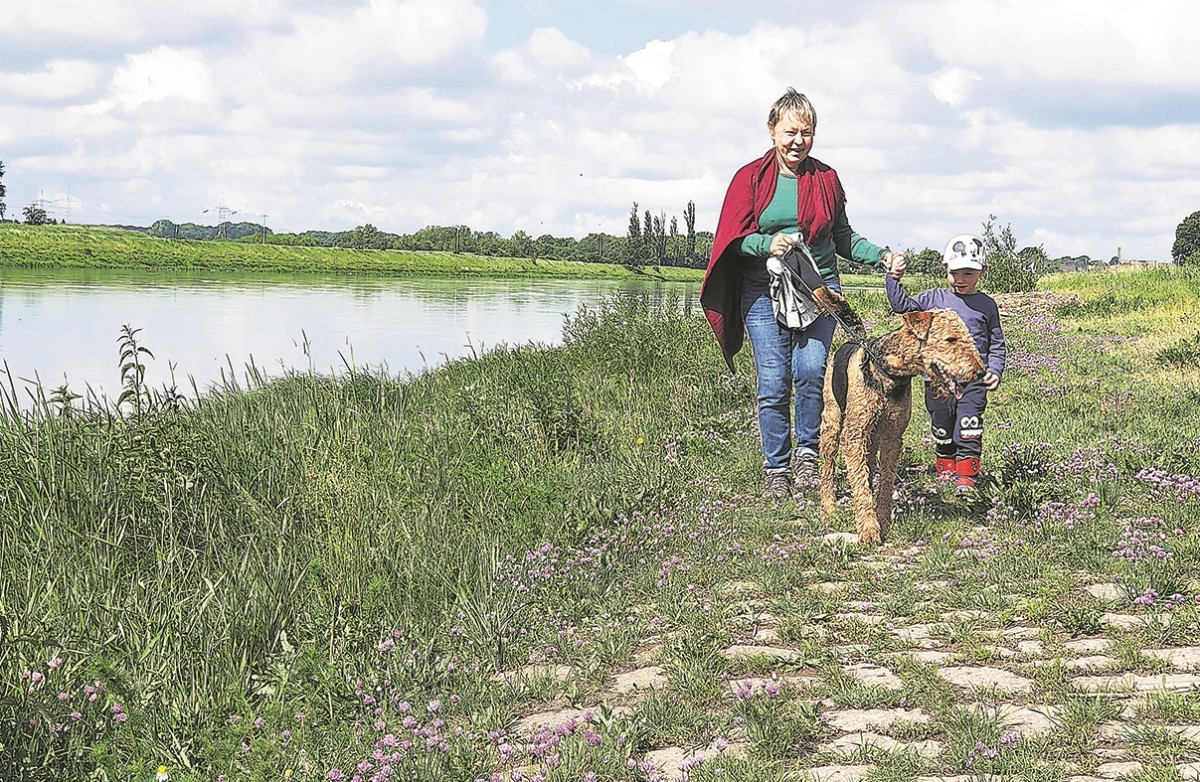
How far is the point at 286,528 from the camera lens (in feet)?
22.1

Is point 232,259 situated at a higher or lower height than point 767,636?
higher

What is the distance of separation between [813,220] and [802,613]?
114 inches

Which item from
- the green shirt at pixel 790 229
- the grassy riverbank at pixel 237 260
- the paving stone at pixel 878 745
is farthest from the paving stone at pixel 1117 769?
the grassy riverbank at pixel 237 260

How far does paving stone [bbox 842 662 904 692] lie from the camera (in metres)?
4.00

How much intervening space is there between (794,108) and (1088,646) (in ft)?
12.3

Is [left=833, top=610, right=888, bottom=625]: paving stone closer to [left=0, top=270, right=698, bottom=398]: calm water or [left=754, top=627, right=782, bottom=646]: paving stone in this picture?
[left=754, top=627, right=782, bottom=646]: paving stone

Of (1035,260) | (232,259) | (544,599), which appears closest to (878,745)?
(544,599)

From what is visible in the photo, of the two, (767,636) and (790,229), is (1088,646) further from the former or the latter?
(790,229)

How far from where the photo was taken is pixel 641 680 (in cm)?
427

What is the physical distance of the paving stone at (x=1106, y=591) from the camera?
4.94 metres

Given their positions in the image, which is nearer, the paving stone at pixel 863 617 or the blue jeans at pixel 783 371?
the paving stone at pixel 863 617

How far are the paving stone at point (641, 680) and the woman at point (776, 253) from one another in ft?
9.43

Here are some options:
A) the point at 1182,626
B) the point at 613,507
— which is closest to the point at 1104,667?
the point at 1182,626

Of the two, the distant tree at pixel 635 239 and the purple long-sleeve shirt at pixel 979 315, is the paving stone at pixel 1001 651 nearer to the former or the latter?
the purple long-sleeve shirt at pixel 979 315
